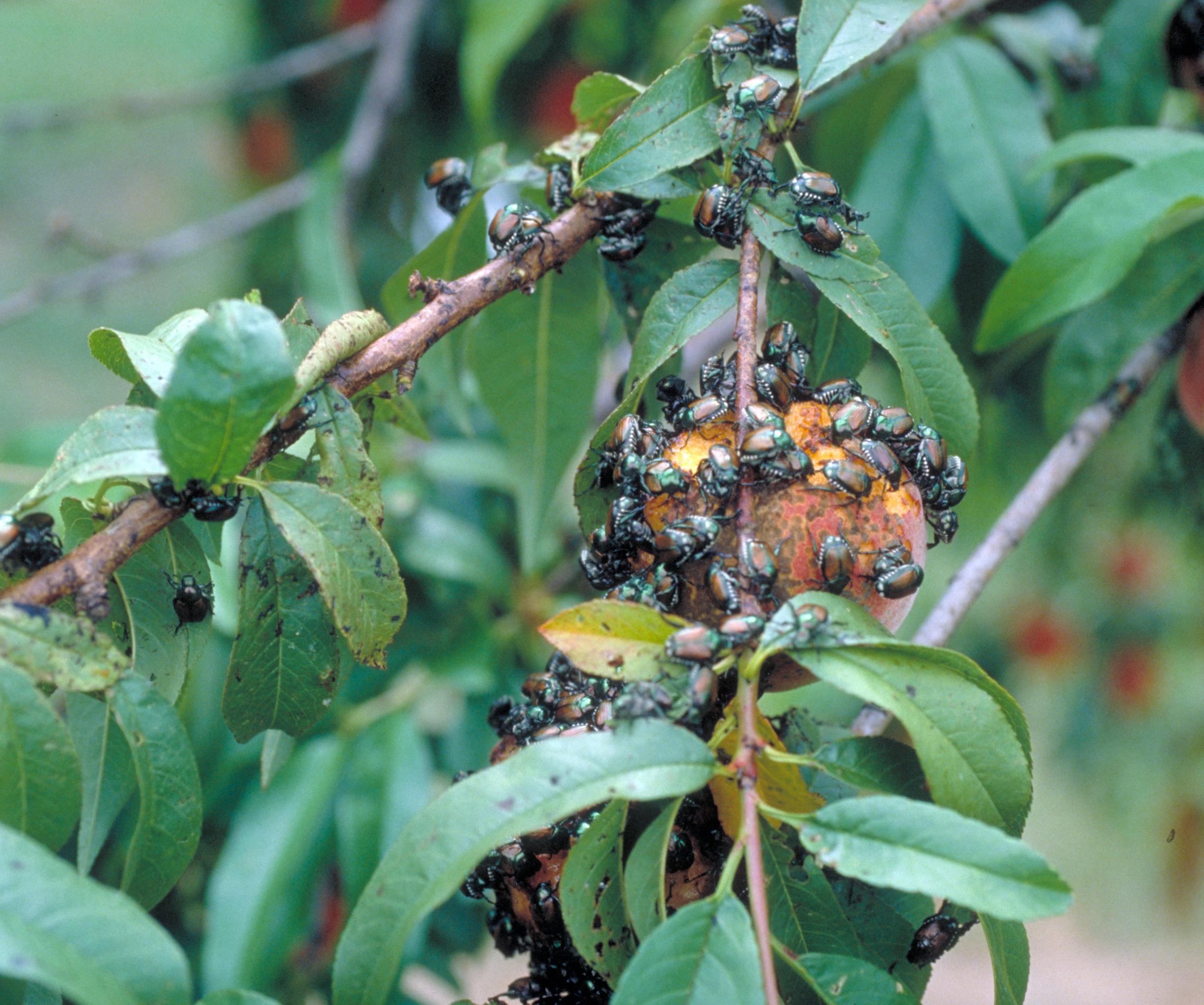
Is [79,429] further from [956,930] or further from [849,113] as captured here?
[849,113]

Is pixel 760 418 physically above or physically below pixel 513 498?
above

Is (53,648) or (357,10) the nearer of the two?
(53,648)

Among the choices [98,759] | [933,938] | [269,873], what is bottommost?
[269,873]

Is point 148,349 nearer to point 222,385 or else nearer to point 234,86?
point 222,385

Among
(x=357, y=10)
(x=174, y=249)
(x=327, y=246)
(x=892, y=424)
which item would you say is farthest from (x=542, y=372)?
(x=357, y=10)

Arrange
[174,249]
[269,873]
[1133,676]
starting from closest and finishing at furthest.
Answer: [269,873], [174,249], [1133,676]

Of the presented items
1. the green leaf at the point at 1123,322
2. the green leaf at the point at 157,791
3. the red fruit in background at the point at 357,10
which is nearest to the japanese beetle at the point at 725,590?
the green leaf at the point at 157,791
